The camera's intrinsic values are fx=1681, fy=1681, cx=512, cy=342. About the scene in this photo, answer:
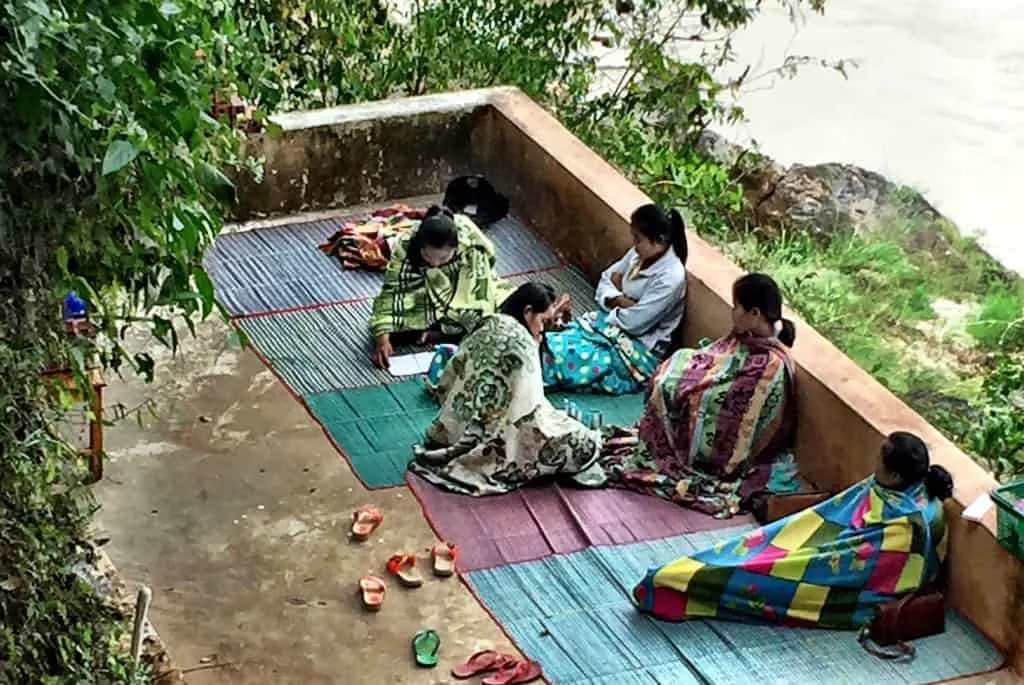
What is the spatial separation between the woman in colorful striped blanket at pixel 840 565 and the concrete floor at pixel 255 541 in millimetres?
601

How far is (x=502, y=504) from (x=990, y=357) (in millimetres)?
3107

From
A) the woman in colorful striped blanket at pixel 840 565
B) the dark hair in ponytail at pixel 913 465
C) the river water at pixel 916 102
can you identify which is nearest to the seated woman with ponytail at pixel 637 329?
the woman in colorful striped blanket at pixel 840 565

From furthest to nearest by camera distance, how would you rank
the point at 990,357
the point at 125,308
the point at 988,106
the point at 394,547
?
the point at 988,106 < the point at 990,357 < the point at 394,547 < the point at 125,308

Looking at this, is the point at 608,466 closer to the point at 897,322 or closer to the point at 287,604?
the point at 287,604

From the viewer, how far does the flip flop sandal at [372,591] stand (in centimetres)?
513

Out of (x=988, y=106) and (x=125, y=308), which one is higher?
(x=125, y=308)

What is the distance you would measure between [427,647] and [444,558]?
468 mm

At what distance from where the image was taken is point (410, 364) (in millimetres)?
6590

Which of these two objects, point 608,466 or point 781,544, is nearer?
point 781,544

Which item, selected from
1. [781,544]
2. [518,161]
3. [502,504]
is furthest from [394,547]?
[518,161]

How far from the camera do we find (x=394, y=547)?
5.45 m

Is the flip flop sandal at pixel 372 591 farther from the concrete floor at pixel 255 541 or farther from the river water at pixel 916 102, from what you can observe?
the river water at pixel 916 102

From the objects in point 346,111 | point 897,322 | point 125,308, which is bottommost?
point 897,322

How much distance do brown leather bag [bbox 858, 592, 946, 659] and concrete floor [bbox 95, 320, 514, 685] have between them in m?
1.10
